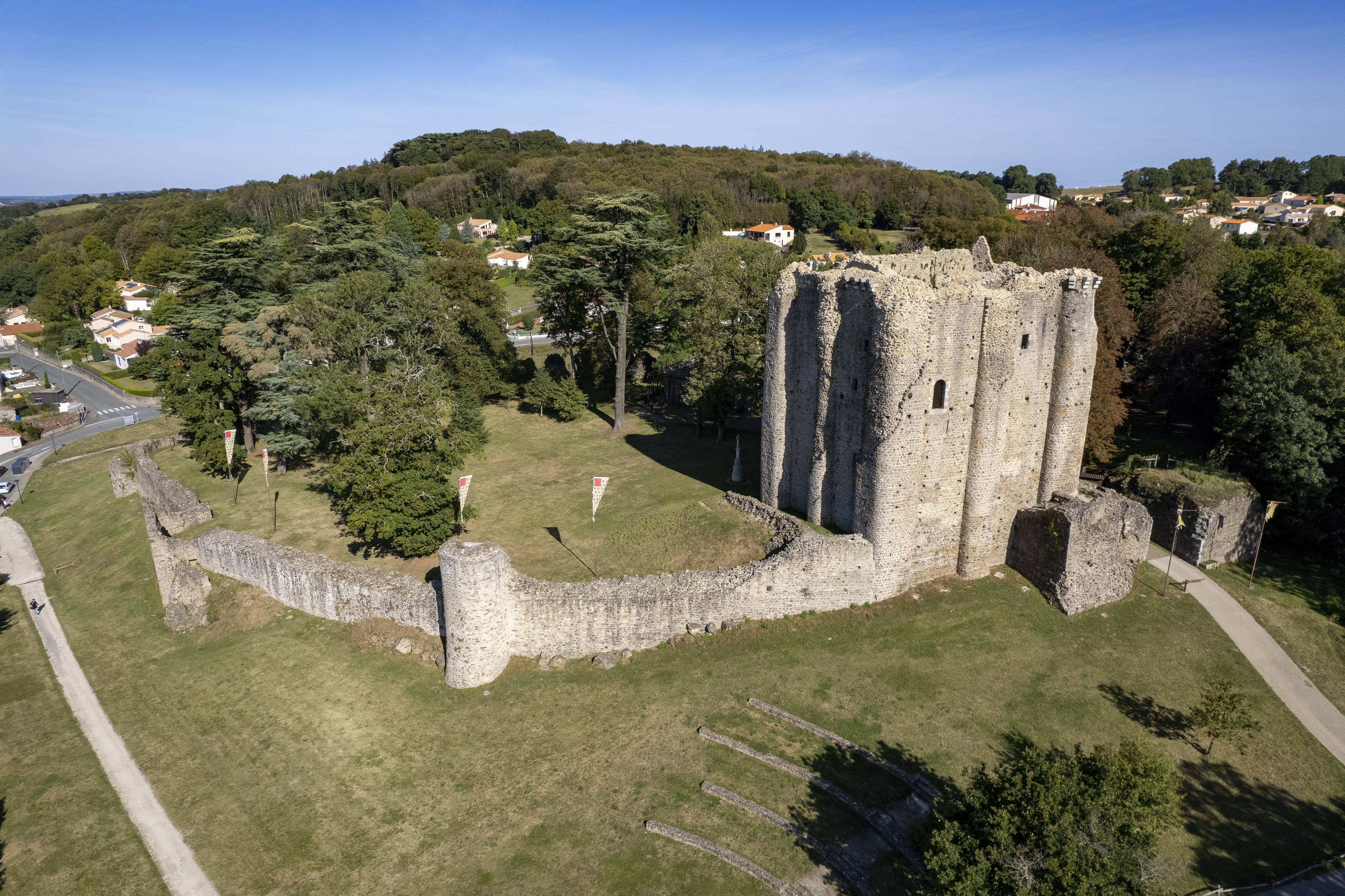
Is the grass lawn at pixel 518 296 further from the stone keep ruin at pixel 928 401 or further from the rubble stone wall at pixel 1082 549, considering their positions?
the rubble stone wall at pixel 1082 549

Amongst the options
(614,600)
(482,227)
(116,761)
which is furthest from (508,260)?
(116,761)

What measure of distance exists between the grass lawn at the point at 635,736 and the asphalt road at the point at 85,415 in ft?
116

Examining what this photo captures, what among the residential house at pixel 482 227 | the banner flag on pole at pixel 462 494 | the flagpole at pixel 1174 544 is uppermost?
the residential house at pixel 482 227

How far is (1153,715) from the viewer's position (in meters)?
21.7

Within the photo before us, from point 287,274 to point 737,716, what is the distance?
45029 millimetres

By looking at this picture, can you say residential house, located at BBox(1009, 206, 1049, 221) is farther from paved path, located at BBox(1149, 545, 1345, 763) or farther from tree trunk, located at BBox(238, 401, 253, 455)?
tree trunk, located at BBox(238, 401, 253, 455)

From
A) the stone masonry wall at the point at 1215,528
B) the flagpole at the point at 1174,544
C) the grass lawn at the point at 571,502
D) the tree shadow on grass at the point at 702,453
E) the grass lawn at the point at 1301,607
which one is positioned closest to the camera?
the grass lawn at the point at 1301,607

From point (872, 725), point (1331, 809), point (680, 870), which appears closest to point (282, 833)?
point (680, 870)

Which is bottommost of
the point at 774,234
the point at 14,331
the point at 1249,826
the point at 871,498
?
the point at 1249,826

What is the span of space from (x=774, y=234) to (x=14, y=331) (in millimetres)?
103421

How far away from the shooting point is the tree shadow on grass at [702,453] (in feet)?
114

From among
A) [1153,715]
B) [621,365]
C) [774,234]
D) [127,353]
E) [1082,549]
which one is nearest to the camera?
[1153,715]

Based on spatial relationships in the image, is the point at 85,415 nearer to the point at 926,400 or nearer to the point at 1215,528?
the point at 926,400

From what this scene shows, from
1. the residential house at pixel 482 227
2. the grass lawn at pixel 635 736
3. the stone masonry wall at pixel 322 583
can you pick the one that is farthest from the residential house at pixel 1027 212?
the residential house at pixel 482 227
